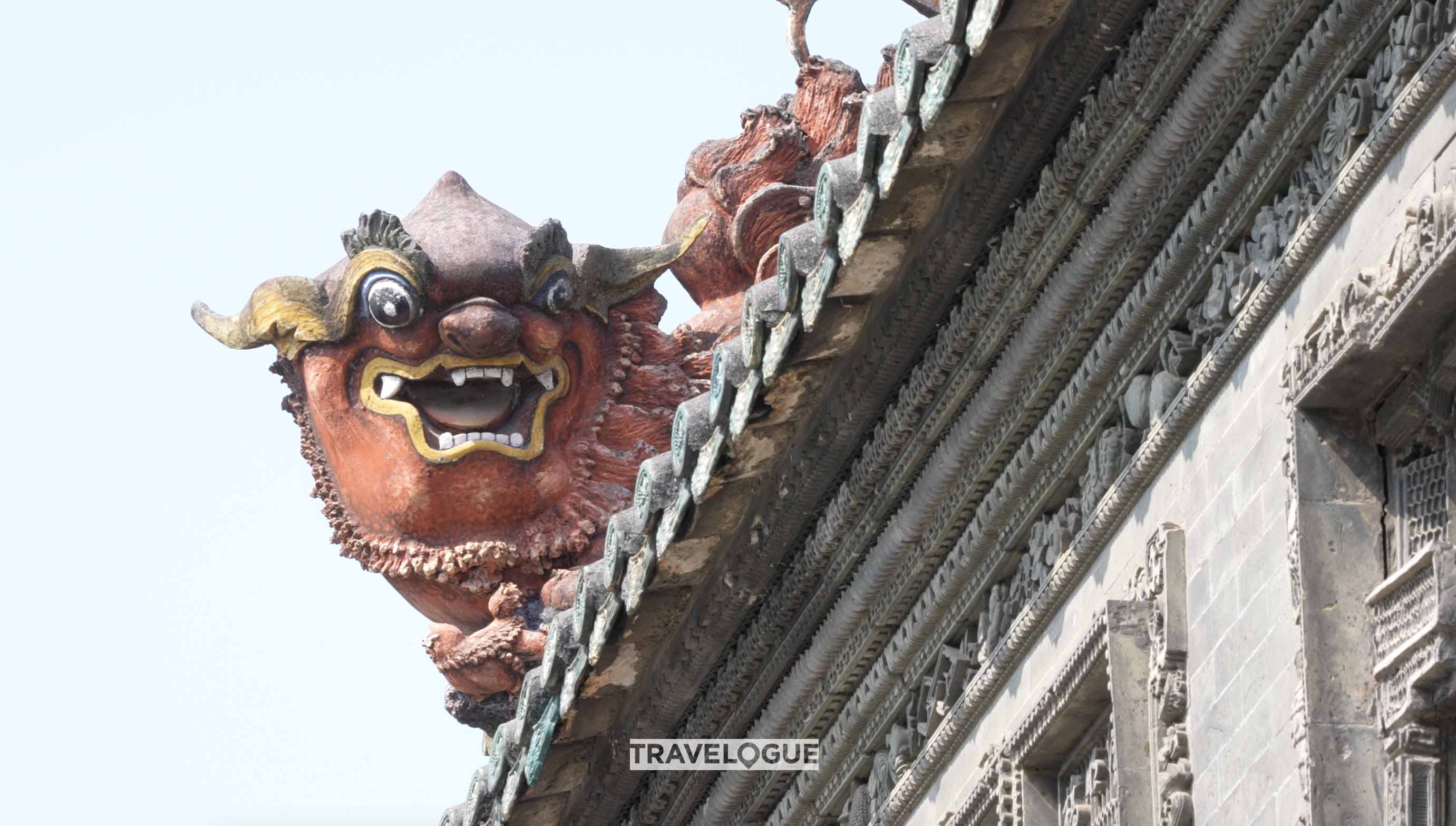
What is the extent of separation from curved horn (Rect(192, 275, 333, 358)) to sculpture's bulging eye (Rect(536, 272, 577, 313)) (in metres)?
1.38

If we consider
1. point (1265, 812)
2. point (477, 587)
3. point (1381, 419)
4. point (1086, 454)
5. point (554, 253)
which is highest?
point (554, 253)

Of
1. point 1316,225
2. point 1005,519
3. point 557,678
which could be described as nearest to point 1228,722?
point 1316,225

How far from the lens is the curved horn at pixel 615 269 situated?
2241 cm

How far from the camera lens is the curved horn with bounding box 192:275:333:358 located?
22422 mm

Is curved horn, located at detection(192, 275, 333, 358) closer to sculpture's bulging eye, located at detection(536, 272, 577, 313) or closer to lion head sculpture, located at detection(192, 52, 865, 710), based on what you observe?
lion head sculpture, located at detection(192, 52, 865, 710)

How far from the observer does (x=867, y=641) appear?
14.3 meters

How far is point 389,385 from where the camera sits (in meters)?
22.3

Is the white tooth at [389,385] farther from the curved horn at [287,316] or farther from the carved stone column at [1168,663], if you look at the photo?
the carved stone column at [1168,663]

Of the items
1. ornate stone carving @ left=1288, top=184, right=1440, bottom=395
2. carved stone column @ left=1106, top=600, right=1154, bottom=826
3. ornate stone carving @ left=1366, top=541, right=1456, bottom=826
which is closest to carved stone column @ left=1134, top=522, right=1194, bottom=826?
carved stone column @ left=1106, top=600, right=1154, bottom=826

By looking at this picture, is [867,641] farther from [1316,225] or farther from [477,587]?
[477,587]

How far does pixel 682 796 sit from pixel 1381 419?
6.68 metres

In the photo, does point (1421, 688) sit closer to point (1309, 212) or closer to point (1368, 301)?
point (1368, 301)

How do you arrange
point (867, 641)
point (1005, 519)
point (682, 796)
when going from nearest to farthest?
point (1005, 519) < point (867, 641) < point (682, 796)

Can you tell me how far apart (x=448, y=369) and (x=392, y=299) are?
0.65 metres
